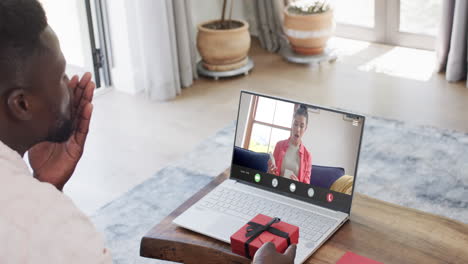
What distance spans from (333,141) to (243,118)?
0.96 feet

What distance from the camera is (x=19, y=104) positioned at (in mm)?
1142

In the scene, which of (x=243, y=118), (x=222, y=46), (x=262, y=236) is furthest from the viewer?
(x=222, y=46)

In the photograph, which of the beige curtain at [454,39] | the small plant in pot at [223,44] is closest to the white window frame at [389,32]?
the beige curtain at [454,39]

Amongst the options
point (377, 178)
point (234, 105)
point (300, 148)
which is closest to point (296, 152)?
point (300, 148)

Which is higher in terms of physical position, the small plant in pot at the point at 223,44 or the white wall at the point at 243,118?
the white wall at the point at 243,118

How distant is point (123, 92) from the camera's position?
416 cm

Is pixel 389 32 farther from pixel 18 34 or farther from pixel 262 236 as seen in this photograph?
pixel 18 34

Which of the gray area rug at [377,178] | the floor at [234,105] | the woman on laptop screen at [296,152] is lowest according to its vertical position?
the gray area rug at [377,178]

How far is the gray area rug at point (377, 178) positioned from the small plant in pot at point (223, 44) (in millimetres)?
796

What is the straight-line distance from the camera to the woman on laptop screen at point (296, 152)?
1.79 metres

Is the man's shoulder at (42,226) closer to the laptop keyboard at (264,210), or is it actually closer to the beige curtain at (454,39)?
the laptop keyboard at (264,210)

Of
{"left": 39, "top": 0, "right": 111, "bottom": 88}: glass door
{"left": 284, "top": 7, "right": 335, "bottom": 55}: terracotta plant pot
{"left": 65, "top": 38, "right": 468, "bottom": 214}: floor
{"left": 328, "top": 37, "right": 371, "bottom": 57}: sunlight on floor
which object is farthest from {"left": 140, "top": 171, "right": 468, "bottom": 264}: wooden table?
{"left": 328, "top": 37, "right": 371, "bottom": 57}: sunlight on floor

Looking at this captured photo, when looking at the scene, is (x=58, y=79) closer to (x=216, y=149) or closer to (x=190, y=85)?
(x=216, y=149)

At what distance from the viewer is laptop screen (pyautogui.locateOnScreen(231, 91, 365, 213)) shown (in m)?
1.75
